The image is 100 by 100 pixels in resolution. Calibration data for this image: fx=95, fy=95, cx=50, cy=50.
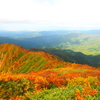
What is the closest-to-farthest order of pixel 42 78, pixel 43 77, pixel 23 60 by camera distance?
1. pixel 42 78
2. pixel 43 77
3. pixel 23 60

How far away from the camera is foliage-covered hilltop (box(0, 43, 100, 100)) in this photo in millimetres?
10445

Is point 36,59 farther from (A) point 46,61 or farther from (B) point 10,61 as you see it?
(B) point 10,61

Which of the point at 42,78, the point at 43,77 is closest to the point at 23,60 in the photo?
the point at 43,77

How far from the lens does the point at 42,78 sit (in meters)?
18.4

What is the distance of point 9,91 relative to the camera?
13055mm

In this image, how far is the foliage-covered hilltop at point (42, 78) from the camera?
10445 millimetres

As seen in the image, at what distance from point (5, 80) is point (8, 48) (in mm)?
99658

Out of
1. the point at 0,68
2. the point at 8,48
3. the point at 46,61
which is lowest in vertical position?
the point at 0,68

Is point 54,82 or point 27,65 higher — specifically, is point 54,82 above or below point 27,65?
above

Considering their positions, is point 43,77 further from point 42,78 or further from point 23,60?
point 23,60

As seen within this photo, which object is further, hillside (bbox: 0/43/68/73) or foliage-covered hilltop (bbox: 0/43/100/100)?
hillside (bbox: 0/43/68/73)

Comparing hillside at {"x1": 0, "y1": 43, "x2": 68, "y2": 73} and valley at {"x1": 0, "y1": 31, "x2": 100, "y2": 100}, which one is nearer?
valley at {"x1": 0, "y1": 31, "x2": 100, "y2": 100}

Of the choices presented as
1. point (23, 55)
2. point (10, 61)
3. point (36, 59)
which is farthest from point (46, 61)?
point (10, 61)

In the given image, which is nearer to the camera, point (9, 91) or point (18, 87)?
point (9, 91)
